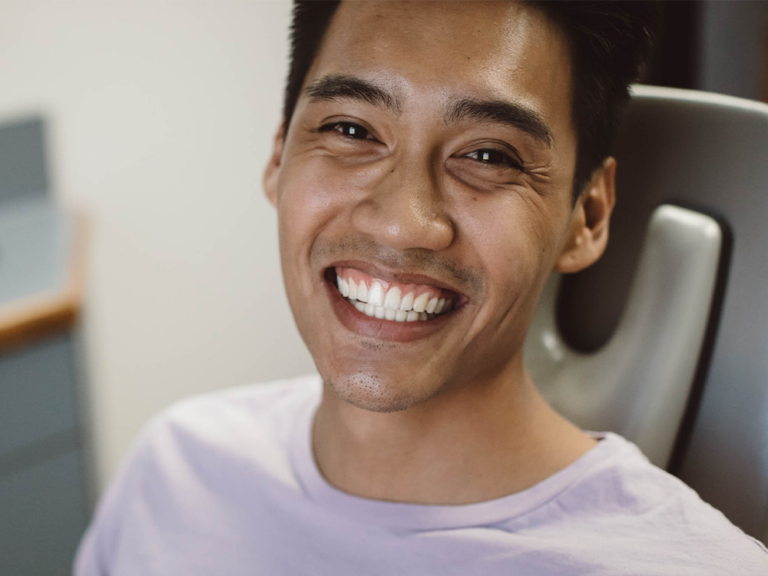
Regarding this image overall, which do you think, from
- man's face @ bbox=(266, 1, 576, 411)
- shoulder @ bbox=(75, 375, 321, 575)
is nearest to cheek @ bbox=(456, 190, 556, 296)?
man's face @ bbox=(266, 1, 576, 411)

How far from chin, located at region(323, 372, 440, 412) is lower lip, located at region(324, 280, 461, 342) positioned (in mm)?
46

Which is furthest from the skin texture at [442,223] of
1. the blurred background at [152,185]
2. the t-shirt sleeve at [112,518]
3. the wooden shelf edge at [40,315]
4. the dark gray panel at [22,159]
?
the dark gray panel at [22,159]

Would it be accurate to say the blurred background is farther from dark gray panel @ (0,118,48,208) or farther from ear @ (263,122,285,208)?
ear @ (263,122,285,208)

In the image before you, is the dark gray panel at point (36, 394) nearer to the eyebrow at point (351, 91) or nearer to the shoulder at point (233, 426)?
the shoulder at point (233, 426)

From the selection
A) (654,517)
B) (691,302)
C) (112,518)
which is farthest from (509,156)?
(112,518)

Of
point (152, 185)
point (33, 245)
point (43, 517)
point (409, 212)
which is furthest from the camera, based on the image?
point (152, 185)

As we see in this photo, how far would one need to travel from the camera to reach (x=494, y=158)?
761 millimetres

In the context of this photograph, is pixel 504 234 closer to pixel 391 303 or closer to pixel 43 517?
pixel 391 303

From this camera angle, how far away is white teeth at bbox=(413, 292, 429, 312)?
0.75 meters

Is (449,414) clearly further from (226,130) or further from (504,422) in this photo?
(226,130)

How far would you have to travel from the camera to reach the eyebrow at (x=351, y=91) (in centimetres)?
72

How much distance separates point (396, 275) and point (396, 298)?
3 cm

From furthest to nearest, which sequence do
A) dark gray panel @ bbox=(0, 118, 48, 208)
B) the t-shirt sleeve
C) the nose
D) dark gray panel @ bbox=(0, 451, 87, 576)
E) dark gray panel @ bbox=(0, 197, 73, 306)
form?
1. dark gray panel @ bbox=(0, 118, 48, 208)
2. dark gray panel @ bbox=(0, 197, 73, 306)
3. dark gray panel @ bbox=(0, 451, 87, 576)
4. the t-shirt sleeve
5. the nose

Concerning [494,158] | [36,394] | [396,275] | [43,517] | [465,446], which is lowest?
[43,517]
